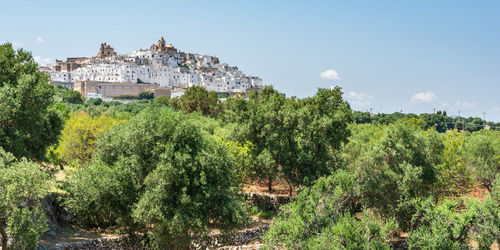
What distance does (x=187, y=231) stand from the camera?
17.6 meters

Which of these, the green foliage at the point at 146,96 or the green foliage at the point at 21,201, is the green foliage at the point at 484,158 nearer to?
the green foliage at the point at 21,201

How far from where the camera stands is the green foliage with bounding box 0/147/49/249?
14312mm

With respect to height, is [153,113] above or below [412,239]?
above

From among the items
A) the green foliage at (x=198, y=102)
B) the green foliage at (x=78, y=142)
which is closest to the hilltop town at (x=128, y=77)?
the green foliage at (x=198, y=102)

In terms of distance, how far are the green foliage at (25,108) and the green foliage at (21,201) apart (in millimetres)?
5344

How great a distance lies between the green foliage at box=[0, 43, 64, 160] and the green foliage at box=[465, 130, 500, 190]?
3197 cm

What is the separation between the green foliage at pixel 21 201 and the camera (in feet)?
47.0

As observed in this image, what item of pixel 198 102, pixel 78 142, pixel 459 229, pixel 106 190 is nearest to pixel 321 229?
pixel 459 229

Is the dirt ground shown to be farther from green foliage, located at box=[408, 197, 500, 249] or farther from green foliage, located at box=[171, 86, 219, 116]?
green foliage, located at box=[171, 86, 219, 116]

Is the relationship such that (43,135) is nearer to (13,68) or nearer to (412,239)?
(13,68)

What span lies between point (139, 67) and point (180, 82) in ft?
68.0

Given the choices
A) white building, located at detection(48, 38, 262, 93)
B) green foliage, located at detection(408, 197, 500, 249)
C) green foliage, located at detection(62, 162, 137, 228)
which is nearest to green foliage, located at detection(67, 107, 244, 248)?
green foliage, located at detection(62, 162, 137, 228)

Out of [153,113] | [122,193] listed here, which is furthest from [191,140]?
[122,193]

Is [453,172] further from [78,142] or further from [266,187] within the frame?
[78,142]
